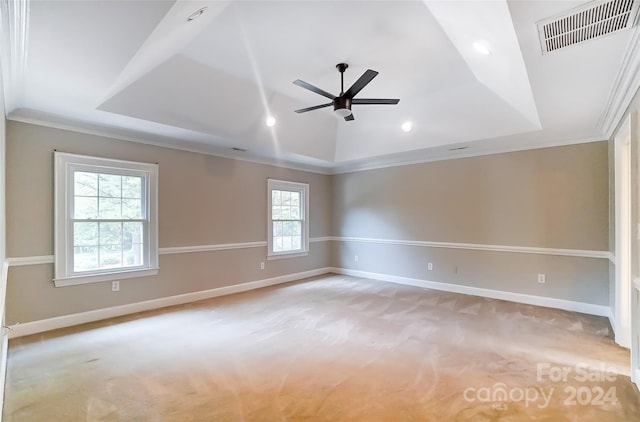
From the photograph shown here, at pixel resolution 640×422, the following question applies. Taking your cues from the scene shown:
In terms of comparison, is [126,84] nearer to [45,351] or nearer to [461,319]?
[45,351]

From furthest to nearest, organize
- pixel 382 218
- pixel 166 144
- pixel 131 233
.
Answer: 1. pixel 382 218
2. pixel 166 144
3. pixel 131 233

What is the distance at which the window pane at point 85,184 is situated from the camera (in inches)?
150

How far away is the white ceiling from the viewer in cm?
217

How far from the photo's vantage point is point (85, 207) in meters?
3.87

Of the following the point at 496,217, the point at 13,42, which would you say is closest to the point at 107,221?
the point at 13,42

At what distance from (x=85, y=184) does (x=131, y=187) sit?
20.5 inches

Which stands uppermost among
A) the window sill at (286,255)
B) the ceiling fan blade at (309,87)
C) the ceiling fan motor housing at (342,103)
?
the ceiling fan blade at (309,87)

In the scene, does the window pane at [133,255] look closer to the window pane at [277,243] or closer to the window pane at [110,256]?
the window pane at [110,256]

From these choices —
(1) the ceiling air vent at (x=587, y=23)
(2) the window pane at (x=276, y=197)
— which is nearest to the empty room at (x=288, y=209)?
(1) the ceiling air vent at (x=587, y=23)


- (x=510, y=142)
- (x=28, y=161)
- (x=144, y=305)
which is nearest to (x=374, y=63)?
(x=510, y=142)

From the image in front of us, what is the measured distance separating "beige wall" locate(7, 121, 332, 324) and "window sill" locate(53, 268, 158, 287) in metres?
0.07

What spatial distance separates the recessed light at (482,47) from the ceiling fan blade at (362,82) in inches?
33.5

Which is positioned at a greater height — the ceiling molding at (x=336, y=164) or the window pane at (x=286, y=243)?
the ceiling molding at (x=336, y=164)

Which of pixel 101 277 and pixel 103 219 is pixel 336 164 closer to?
pixel 103 219
